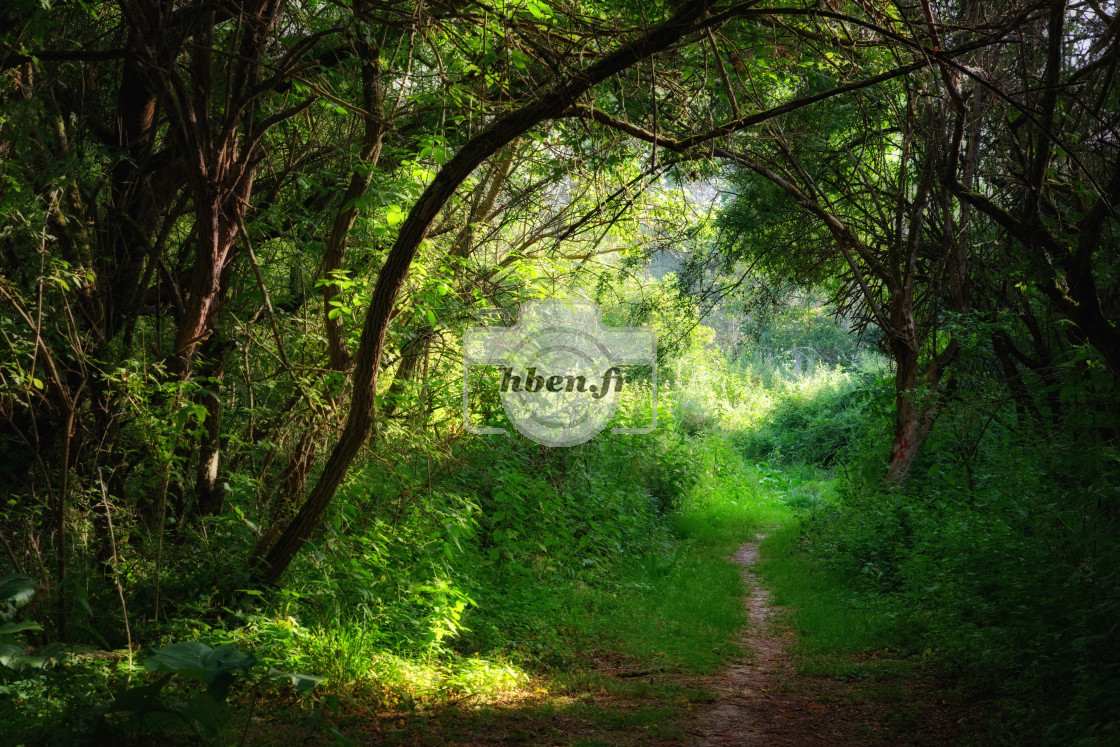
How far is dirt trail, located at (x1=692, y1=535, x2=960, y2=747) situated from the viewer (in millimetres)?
4406

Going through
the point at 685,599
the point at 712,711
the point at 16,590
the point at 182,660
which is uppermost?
the point at 16,590

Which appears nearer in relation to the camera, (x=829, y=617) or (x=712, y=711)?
(x=712, y=711)

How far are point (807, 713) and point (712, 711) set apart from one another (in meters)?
0.59

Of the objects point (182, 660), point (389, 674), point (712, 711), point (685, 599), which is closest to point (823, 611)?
Answer: point (685, 599)

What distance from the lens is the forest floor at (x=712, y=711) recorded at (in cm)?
423

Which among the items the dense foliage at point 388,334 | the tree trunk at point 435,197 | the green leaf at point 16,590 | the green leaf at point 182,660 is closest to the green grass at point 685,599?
the dense foliage at point 388,334

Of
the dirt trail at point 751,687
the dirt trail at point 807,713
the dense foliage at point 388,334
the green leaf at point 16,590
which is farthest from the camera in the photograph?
the dirt trail at point 751,687

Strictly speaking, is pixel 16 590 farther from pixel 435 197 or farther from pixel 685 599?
pixel 685 599

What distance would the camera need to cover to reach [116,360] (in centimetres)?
505

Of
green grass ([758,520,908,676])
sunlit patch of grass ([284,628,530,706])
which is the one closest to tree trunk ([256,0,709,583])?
sunlit patch of grass ([284,628,530,706])

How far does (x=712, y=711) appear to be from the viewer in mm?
4969

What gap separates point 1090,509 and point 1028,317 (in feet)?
14.7

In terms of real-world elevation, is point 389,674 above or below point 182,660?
below

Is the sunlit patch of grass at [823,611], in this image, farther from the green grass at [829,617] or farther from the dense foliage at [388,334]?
the dense foliage at [388,334]
